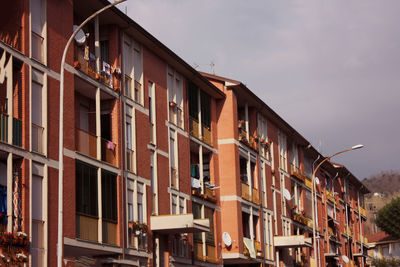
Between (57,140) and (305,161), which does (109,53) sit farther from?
(305,161)

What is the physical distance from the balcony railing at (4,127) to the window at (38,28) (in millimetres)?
3192

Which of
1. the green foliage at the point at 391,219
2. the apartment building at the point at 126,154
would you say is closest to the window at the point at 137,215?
the apartment building at the point at 126,154

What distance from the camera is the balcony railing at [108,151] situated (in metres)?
33.5

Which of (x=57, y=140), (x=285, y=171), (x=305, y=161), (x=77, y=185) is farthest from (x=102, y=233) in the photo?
(x=305, y=161)

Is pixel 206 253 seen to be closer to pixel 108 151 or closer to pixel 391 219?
pixel 108 151

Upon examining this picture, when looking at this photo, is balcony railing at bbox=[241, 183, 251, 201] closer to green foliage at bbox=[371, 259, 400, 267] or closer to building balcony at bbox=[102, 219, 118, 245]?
building balcony at bbox=[102, 219, 118, 245]

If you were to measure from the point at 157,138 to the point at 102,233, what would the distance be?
816 cm

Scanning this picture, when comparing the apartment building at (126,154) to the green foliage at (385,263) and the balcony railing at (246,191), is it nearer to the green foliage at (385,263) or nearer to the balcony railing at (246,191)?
the balcony railing at (246,191)

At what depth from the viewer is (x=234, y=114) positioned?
49.0m

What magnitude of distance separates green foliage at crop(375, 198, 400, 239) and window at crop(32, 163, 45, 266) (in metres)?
91.5

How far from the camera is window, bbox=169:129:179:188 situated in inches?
1591

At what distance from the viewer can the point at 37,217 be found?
27.1 m

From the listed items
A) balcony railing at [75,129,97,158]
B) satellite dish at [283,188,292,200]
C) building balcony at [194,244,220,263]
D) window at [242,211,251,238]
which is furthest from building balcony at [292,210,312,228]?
balcony railing at [75,129,97,158]

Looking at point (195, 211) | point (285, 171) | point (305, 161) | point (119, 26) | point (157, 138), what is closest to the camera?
point (119, 26)
